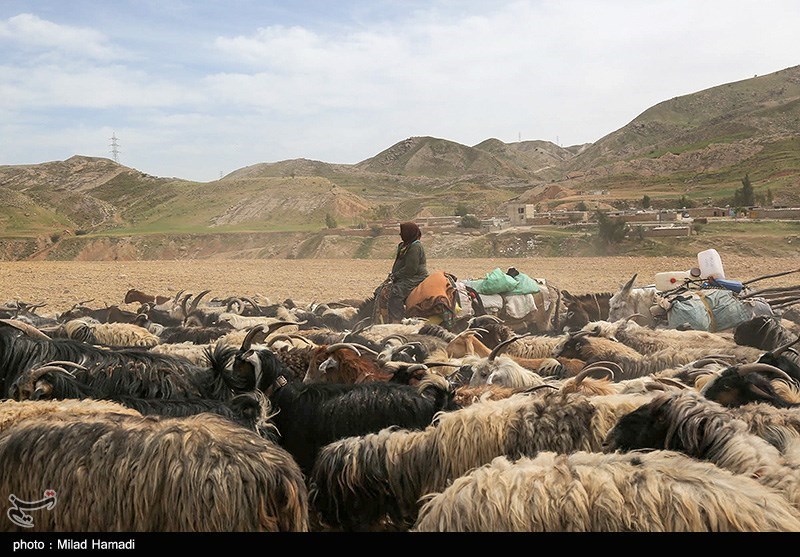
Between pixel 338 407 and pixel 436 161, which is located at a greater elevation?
pixel 436 161

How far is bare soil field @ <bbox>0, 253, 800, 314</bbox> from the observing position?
22078 millimetres

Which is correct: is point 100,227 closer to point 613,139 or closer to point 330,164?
point 330,164

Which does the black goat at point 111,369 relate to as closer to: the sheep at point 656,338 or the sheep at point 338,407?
the sheep at point 338,407

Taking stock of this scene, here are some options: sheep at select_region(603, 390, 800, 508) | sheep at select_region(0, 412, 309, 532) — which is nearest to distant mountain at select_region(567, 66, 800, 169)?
sheep at select_region(603, 390, 800, 508)

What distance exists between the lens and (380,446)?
14.1 feet

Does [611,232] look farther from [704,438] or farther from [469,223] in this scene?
[704,438]

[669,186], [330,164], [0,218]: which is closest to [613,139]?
[330,164]

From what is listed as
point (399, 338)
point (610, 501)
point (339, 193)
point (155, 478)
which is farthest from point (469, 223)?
point (610, 501)

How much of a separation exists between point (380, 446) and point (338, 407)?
0.77 metres

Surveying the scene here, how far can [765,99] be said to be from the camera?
132 m

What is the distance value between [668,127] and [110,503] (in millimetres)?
153007

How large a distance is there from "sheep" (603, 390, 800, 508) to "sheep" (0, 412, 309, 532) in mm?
1807

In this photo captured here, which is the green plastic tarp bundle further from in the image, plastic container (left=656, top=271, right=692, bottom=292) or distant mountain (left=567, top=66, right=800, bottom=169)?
distant mountain (left=567, top=66, right=800, bottom=169)

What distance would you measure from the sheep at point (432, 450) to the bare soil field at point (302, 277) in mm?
15402
